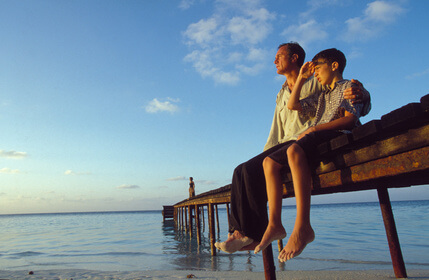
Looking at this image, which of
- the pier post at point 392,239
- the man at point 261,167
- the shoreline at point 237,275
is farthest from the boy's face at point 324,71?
the shoreline at point 237,275

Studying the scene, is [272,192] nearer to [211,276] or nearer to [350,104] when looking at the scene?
[350,104]

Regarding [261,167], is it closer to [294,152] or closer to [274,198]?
[274,198]

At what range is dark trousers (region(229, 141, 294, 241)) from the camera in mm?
2502

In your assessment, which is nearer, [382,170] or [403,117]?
[403,117]

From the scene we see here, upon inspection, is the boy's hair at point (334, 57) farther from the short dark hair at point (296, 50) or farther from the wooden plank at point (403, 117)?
the wooden plank at point (403, 117)

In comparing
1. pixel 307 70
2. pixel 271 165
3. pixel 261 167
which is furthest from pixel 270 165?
pixel 307 70

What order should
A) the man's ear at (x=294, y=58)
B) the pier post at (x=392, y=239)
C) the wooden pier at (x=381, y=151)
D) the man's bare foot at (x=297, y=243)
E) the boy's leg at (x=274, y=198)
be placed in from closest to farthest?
the wooden pier at (x=381, y=151) < the man's bare foot at (x=297, y=243) < the boy's leg at (x=274, y=198) < the man's ear at (x=294, y=58) < the pier post at (x=392, y=239)

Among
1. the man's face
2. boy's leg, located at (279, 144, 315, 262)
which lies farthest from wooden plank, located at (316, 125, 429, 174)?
the man's face

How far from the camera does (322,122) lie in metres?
2.44

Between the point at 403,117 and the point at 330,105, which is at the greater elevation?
the point at 330,105

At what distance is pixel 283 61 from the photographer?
119 inches

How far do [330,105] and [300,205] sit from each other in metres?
0.93

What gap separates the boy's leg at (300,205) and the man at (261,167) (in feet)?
1.40

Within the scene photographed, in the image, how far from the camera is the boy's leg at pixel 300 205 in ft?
6.77
